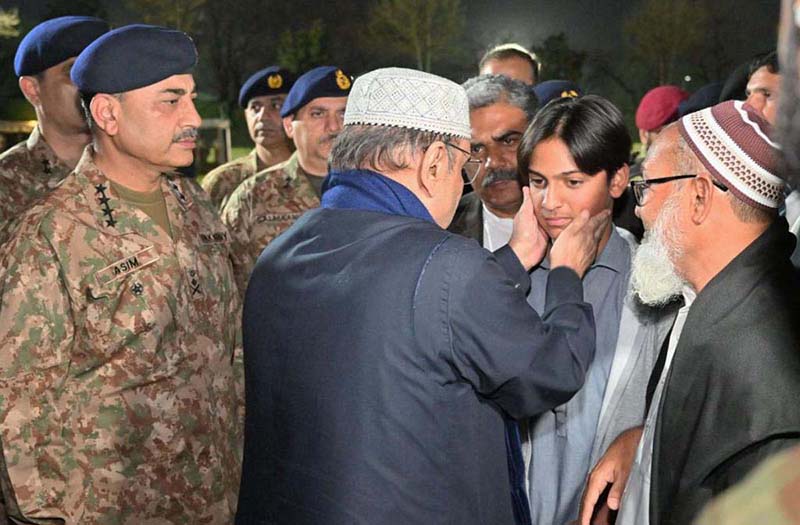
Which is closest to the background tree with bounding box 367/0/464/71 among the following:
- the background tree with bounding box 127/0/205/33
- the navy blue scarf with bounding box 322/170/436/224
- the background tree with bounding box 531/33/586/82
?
the background tree with bounding box 531/33/586/82

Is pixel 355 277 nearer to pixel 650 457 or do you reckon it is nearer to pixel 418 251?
pixel 418 251

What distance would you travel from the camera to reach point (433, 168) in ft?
6.84

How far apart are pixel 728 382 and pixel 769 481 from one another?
121cm

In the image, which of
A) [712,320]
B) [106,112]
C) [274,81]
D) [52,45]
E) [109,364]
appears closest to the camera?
[712,320]

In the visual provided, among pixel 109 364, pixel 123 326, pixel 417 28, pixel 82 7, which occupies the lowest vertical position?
pixel 417 28

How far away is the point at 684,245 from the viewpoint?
6.38ft

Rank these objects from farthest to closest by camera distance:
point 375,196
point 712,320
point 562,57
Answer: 1. point 562,57
2. point 375,196
3. point 712,320

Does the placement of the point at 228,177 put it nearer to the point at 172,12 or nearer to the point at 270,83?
the point at 270,83

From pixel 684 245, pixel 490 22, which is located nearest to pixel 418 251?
pixel 684 245

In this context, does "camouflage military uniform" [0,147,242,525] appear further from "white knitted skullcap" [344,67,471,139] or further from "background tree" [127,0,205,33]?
"background tree" [127,0,205,33]

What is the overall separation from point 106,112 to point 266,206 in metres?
1.97

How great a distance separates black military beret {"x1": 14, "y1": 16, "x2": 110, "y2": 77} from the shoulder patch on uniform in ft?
4.56

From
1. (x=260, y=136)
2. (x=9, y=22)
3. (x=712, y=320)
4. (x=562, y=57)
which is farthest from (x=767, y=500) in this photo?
(x=562, y=57)

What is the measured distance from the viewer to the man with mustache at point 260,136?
240 inches
